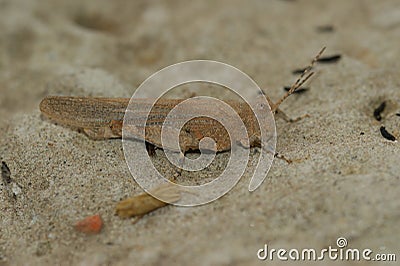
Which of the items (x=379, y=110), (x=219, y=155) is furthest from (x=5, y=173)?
(x=379, y=110)

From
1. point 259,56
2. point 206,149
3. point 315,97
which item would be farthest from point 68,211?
point 259,56

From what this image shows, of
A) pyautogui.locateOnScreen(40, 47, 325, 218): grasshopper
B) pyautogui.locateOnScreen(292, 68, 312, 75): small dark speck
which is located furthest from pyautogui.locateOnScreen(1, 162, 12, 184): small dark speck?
pyautogui.locateOnScreen(292, 68, 312, 75): small dark speck

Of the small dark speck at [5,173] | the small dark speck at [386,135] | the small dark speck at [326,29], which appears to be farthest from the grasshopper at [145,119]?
the small dark speck at [326,29]

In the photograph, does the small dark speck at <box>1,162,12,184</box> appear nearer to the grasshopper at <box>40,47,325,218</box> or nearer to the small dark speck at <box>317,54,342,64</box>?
the grasshopper at <box>40,47,325,218</box>

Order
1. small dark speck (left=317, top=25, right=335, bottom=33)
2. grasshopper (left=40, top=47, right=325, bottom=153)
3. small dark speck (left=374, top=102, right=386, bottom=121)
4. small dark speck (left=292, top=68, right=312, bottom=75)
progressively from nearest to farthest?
grasshopper (left=40, top=47, right=325, bottom=153)
small dark speck (left=374, top=102, right=386, bottom=121)
small dark speck (left=292, top=68, right=312, bottom=75)
small dark speck (left=317, top=25, right=335, bottom=33)

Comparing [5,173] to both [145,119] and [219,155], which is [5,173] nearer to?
[145,119]

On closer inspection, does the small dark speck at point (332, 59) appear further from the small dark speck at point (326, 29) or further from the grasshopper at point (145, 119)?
the grasshopper at point (145, 119)
